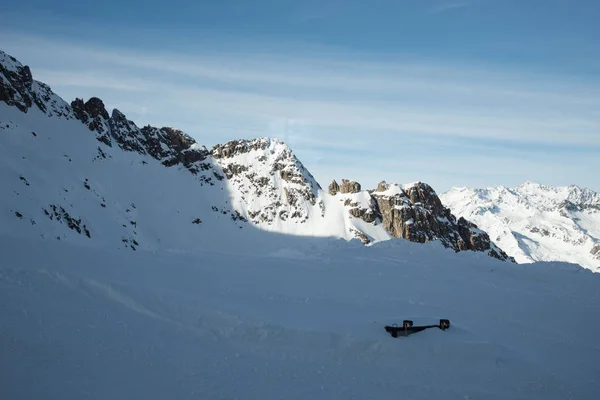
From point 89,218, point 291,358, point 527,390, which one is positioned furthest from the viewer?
point 89,218

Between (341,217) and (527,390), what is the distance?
362 ft

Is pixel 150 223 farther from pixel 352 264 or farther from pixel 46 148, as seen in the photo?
pixel 352 264

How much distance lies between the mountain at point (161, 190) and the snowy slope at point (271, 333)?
121ft

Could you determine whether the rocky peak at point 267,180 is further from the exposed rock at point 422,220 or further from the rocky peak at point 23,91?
the rocky peak at point 23,91

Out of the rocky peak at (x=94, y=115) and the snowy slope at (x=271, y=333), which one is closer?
the snowy slope at (x=271, y=333)

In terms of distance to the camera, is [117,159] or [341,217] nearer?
[117,159]

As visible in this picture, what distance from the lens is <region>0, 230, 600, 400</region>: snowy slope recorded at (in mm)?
14141

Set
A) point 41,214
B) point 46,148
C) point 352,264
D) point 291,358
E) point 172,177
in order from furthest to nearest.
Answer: point 172,177, point 46,148, point 41,214, point 352,264, point 291,358

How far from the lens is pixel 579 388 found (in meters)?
15.8

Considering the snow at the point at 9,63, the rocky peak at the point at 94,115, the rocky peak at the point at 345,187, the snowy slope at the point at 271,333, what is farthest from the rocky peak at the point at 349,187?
the snowy slope at the point at 271,333

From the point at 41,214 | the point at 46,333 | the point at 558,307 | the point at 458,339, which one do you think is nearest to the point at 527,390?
the point at 458,339

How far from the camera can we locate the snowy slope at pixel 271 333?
1414cm

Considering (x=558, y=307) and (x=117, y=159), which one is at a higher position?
(x=117, y=159)

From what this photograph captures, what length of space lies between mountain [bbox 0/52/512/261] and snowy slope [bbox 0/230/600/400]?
3702 centimetres
